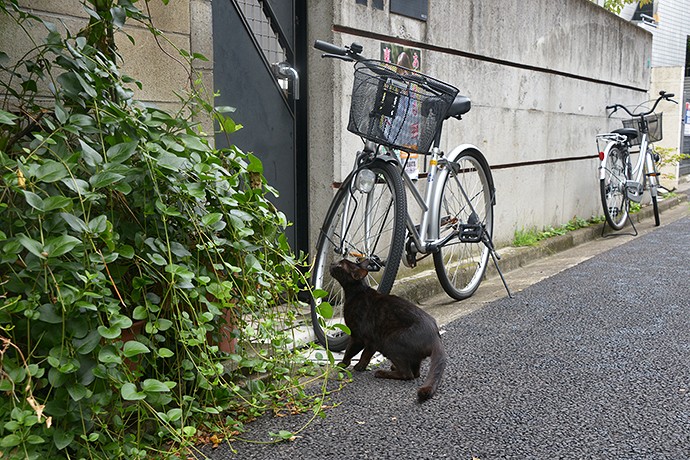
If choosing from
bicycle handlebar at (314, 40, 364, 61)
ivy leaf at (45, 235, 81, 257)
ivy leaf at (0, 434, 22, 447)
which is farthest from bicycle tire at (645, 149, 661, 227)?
ivy leaf at (0, 434, 22, 447)

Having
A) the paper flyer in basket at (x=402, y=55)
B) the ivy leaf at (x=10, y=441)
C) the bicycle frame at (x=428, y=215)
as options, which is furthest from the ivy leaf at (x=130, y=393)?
the paper flyer in basket at (x=402, y=55)

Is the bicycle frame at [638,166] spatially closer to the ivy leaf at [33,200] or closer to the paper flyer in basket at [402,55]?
the paper flyer in basket at [402,55]

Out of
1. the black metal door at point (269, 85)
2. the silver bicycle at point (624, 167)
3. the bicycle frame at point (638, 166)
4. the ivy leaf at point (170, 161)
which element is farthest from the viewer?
the silver bicycle at point (624, 167)

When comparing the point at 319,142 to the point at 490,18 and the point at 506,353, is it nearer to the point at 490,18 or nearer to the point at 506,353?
the point at 506,353

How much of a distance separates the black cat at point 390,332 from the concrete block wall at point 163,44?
1160 mm

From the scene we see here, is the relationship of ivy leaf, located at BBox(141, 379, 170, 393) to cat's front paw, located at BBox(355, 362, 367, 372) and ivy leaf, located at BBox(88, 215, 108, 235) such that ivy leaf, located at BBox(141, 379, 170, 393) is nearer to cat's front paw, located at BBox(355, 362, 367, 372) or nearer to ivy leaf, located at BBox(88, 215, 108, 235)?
ivy leaf, located at BBox(88, 215, 108, 235)

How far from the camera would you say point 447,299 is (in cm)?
481

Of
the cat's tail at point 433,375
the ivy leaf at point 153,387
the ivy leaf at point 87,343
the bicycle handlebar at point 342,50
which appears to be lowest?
the cat's tail at point 433,375

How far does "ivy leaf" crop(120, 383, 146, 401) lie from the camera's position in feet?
6.50

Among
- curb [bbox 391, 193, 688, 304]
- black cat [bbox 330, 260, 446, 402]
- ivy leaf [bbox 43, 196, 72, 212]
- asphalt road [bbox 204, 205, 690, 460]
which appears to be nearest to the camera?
ivy leaf [bbox 43, 196, 72, 212]

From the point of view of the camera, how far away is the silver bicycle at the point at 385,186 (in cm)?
360

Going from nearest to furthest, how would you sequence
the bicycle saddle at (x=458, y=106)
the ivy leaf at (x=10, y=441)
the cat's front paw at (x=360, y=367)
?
1. the ivy leaf at (x=10, y=441)
2. the cat's front paw at (x=360, y=367)
3. the bicycle saddle at (x=458, y=106)

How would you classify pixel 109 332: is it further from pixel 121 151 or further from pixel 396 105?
pixel 396 105

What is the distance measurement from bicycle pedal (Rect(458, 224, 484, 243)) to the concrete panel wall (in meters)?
0.80
